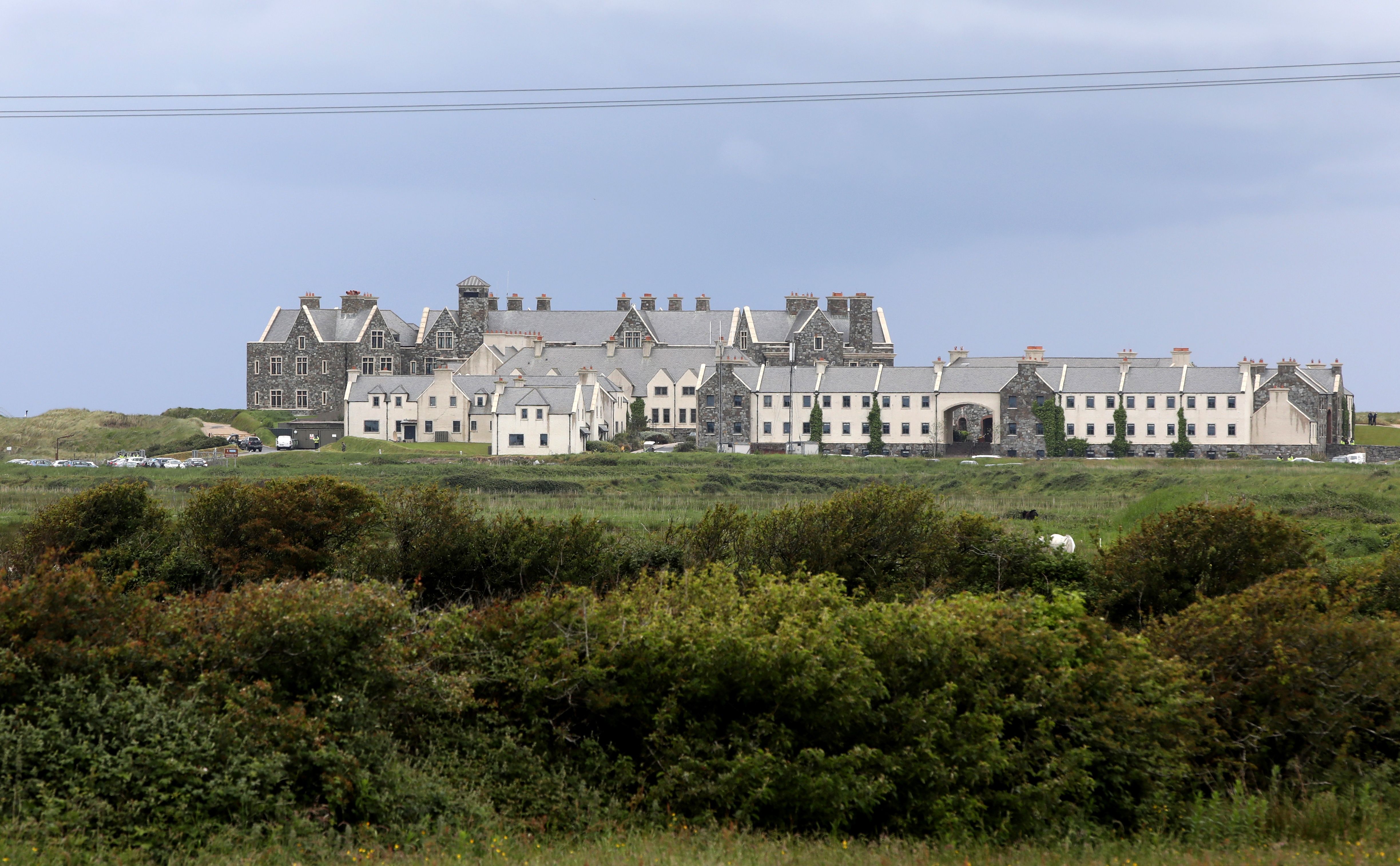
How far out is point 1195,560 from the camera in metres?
22.7

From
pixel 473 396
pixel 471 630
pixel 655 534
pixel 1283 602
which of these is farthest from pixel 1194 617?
pixel 473 396

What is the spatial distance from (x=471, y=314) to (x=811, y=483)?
51935 mm

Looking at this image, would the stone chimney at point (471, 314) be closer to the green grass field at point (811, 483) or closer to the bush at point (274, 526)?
the green grass field at point (811, 483)

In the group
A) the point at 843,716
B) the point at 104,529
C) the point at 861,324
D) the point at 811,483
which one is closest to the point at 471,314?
the point at 861,324

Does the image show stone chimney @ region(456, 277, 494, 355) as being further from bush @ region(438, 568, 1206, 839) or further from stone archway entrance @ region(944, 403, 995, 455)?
bush @ region(438, 568, 1206, 839)

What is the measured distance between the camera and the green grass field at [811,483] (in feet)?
141

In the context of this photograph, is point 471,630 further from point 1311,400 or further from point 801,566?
point 1311,400

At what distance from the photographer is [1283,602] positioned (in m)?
18.2

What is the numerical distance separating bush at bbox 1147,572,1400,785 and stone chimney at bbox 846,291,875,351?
295 feet

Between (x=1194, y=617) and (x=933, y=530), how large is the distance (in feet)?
23.9

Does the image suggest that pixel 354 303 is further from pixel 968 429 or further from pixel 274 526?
pixel 274 526

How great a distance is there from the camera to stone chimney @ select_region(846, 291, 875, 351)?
107 metres

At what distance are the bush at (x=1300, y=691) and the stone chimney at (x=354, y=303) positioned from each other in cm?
9839

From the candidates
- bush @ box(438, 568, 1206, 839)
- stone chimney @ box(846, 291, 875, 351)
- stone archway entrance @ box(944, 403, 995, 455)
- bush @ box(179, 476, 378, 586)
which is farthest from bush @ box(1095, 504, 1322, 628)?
stone chimney @ box(846, 291, 875, 351)
